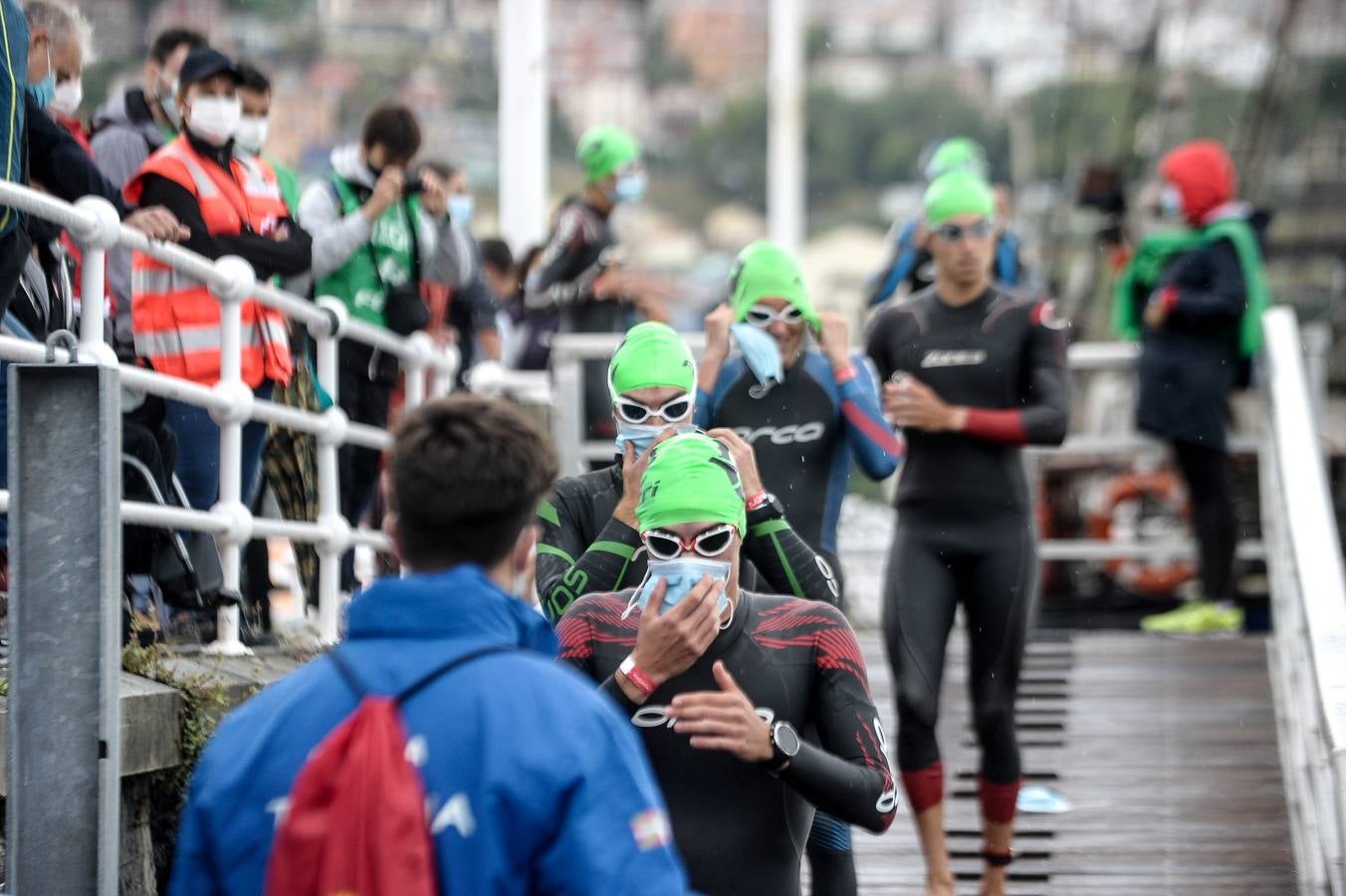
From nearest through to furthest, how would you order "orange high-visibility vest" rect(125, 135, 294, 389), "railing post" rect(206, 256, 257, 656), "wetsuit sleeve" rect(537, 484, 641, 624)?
"wetsuit sleeve" rect(537, 484, 641, 624) < "railing post" rect(206, 256, 257, 656) < "orange high-visibility vest" rect(125, 135, 294, 389)

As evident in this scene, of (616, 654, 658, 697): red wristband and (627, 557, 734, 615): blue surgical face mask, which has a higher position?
(627, 557, 734, 615): blue surgical face mask

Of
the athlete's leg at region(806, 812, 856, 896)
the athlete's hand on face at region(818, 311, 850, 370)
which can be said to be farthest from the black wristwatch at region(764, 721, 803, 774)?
the athlete's hand on face at region(818, 311, 850, 370)

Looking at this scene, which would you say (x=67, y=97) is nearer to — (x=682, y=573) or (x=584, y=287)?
(x=682, y=573)

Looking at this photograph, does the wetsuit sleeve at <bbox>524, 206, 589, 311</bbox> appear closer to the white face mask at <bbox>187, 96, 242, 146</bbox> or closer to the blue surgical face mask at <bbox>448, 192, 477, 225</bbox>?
the blue surgical face mask at <bbox>448, 192, 477, 225</bbox>

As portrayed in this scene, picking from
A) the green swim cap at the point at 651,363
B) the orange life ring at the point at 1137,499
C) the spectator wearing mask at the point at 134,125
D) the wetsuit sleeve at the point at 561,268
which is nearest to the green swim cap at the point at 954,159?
the wetsuit sleeve at the point at 561,268

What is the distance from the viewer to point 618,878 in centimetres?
265

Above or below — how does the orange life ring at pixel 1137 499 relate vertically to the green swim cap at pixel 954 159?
below

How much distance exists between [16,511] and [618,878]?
5.15 ft

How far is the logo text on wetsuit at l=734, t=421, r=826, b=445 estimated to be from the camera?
21.1 feet

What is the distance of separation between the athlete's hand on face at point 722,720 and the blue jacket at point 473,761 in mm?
968

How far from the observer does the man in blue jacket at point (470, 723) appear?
2.64 metres

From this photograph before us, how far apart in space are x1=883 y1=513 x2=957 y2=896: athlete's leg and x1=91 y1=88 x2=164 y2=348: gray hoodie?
2.72 meters

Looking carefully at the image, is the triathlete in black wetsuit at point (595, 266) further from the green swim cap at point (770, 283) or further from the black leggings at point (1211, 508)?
the green swim cap at point (770, 283)

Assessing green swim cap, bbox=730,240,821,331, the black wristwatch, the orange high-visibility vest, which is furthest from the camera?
green swim cap, bbox=730,240,821,331
